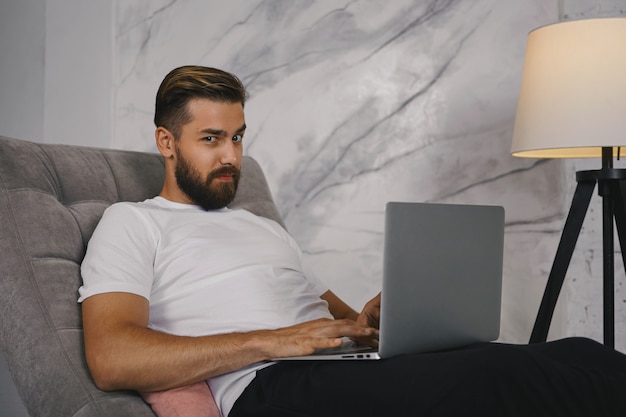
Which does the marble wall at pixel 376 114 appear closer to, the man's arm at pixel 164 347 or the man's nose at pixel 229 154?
the man's nose at pixel 229 154

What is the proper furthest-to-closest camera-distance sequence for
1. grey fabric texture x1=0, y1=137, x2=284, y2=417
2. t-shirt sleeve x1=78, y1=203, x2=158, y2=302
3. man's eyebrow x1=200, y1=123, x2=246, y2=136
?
1. man's eyebrow x1=200, y1=123, x2=246, y2=136
2. t-shirt sleeve x1=78, y1=203, x2=158, y2=302
3. grey fabric texture x1=0, y1=137, x2=284, y2=417

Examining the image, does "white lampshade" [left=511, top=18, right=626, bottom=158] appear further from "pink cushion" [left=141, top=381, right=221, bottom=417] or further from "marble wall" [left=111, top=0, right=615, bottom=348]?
"pink cushion" [left=141, top=381, right=221, bottom=417]

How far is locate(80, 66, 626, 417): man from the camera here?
1279 mm

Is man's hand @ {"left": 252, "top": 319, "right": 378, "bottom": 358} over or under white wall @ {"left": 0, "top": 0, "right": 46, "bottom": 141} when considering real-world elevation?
under

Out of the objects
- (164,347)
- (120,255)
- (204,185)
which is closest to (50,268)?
(120,255)

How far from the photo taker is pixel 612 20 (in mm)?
2168

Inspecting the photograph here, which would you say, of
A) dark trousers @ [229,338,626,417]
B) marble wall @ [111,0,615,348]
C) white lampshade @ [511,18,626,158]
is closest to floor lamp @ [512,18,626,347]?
white lampshade @ [511,18,626,158]

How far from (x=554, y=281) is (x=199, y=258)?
1187 millimetres

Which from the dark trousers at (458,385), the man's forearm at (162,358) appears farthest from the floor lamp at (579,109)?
the man's forearm at (162,358)

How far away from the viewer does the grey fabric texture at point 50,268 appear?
1.41 meters

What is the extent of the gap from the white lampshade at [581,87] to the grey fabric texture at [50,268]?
1238mm

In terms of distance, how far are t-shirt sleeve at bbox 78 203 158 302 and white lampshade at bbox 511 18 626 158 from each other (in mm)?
1204

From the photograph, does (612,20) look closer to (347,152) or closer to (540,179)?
(540,179)

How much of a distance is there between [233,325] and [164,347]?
0.22 m
